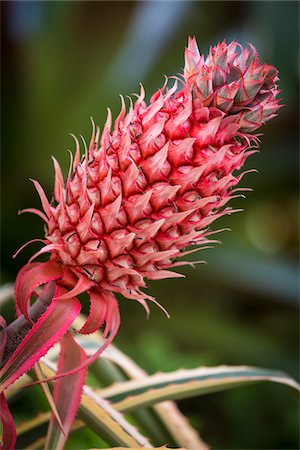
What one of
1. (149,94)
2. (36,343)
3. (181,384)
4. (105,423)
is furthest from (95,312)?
(149,94)

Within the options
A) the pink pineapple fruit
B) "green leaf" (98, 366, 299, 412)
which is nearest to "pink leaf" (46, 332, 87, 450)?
the pink pineapple fruit

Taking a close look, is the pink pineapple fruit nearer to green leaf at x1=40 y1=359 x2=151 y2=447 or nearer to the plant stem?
the plant stem

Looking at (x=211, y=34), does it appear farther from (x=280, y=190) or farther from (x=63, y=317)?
(x=63, y=317)

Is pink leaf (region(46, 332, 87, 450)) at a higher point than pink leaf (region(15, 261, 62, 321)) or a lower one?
lower

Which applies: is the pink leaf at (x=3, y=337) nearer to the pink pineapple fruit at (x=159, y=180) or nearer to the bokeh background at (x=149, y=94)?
the pink pineapple fruit at (x=159, y=180)

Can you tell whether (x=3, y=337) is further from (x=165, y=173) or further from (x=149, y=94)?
(x=149, y=94)

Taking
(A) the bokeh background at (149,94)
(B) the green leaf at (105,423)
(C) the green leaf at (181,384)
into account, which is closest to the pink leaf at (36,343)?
(B) the green leaf at (105,423)

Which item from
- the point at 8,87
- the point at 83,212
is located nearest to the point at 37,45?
the point at 8,87
